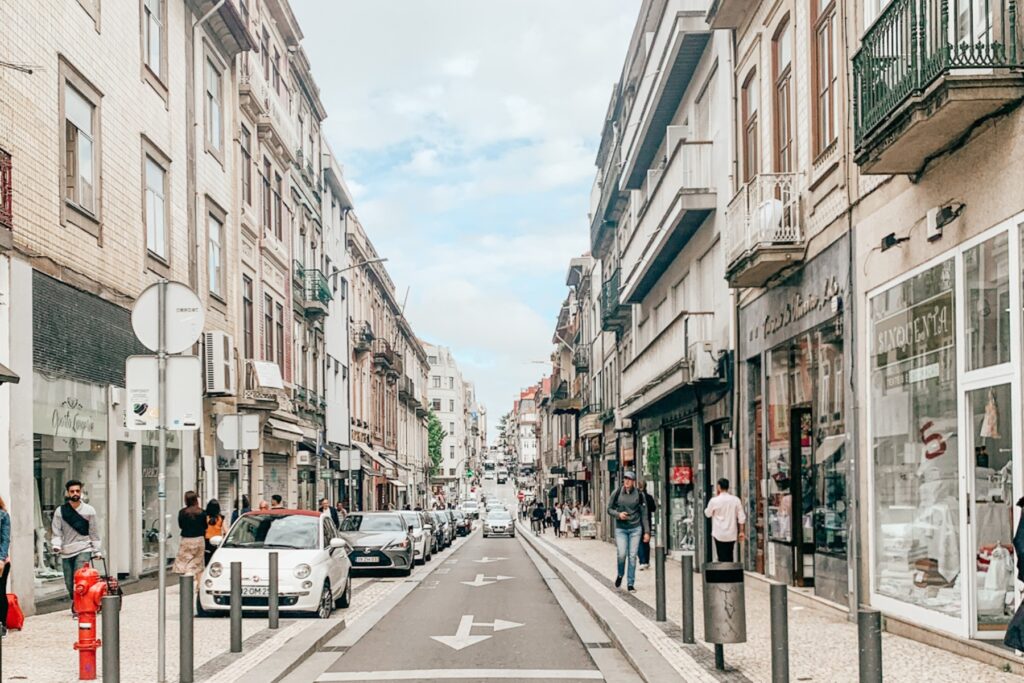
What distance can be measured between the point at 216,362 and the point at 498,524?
110 ft

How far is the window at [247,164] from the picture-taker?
3198cm

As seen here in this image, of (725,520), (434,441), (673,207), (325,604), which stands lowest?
(325,604)

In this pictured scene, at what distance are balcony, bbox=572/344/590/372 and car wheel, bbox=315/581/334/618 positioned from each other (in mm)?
45021

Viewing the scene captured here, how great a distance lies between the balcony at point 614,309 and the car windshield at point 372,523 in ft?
39.2

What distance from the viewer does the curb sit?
10492 mm

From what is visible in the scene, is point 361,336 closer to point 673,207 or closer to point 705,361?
point 673,207

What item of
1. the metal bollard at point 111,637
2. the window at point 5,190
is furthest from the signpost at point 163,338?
the window at point 5,190

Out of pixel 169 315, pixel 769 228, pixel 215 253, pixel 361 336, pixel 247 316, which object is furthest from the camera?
pixel 361 336

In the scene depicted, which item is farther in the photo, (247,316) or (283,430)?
(283,430)

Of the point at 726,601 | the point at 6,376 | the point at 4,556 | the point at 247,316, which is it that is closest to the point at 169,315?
the point at 4,556

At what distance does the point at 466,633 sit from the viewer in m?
14.5

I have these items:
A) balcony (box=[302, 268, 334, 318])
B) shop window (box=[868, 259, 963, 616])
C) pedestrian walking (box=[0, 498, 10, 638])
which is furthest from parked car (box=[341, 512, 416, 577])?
balcony (box=[302, 268, 334, 318])

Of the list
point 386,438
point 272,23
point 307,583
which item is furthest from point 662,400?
point 386,438

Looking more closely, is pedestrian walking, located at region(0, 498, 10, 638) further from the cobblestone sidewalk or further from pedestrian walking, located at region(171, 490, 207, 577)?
the cobblestone sidewalk
